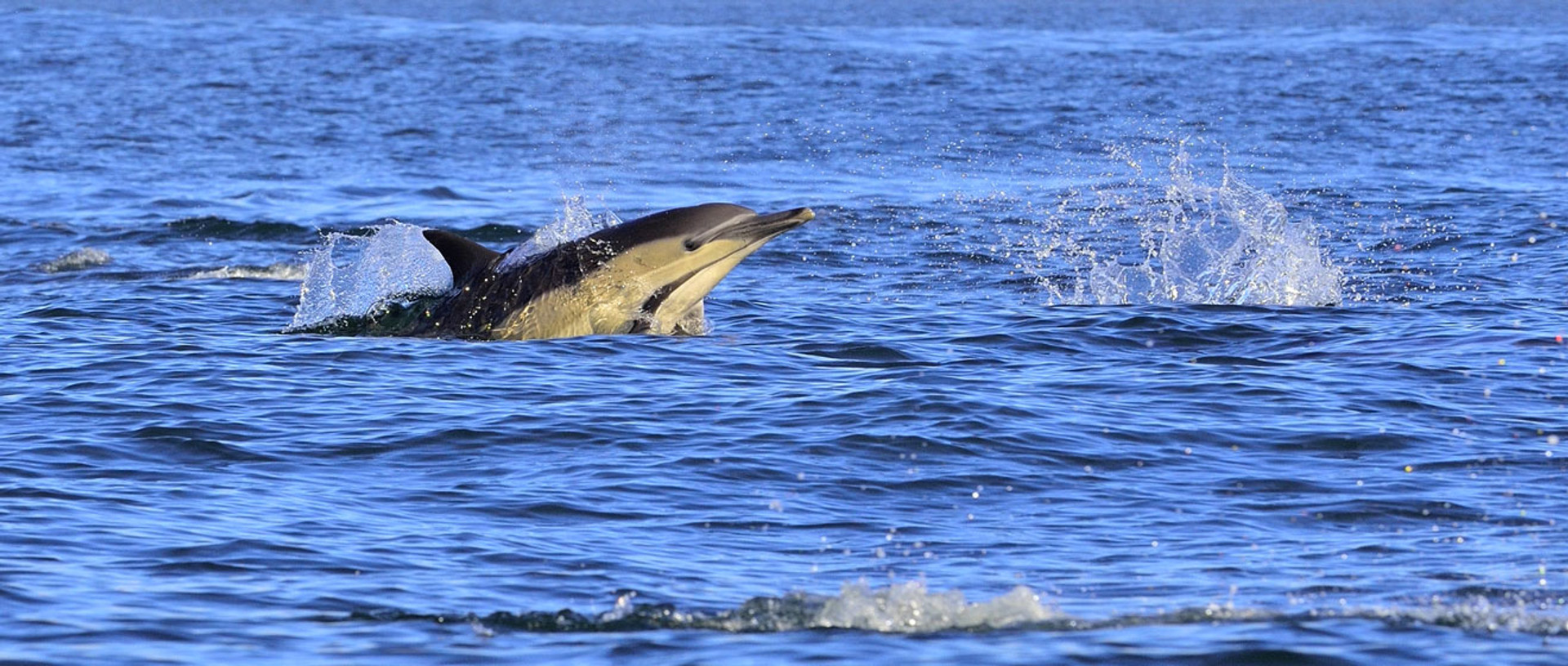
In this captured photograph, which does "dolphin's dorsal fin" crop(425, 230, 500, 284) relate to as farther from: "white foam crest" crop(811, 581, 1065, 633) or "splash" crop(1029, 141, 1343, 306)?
"white foam crest" crop(811, 581, 1065, 633)

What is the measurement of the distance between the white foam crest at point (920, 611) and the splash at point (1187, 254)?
1061 centimetres

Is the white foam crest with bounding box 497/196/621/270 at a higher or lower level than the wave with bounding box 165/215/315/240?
higher

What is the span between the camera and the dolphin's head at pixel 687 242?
1619 centimetres

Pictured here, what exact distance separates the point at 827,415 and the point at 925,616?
512 cm

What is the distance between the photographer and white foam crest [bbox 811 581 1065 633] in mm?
8953

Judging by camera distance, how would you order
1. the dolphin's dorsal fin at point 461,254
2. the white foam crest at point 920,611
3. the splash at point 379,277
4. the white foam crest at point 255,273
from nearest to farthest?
the white foam crest at point 920,611, the dolphin's dorsal fin at point 461,254, the splash at point 379,277, the white foam crest at point 255,273

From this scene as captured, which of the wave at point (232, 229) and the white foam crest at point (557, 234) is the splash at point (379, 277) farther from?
the wave at point (232, 229)

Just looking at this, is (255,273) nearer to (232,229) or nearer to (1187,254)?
(232,229)

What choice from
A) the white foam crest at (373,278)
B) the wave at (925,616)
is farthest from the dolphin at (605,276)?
the wave at (925,616)

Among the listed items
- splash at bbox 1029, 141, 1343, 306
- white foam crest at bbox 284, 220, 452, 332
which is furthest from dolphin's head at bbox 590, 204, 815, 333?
splash at bbox 1029, 141, 1343, 306

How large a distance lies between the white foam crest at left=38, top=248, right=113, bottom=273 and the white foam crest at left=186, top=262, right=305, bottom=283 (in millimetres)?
1529

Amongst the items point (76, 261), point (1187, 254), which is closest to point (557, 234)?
point (1187, 254)

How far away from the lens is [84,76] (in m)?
49.3

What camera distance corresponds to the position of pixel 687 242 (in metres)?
16.2
